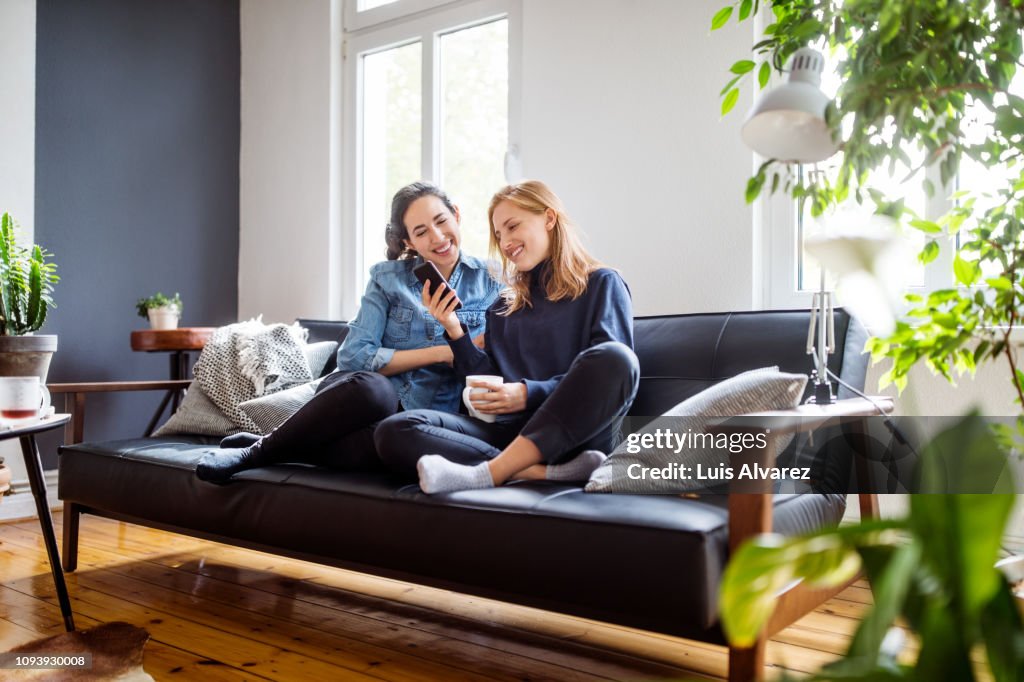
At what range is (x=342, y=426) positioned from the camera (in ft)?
7.07

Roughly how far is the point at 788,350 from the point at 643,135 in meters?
1.13

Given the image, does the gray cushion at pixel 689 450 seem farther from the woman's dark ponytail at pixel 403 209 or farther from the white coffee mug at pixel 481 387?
the woman's dark ponytail at pixel 403 209

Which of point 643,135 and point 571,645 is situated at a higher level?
point 643,135

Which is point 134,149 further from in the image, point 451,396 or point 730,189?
point 730,189

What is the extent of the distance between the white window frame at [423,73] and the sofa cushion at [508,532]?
1773mm

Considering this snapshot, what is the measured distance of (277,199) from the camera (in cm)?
416

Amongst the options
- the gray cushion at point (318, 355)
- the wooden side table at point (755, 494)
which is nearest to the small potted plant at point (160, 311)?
the gray cushion at point (318, 355)

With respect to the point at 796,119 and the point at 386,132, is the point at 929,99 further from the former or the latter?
the point at 386,132

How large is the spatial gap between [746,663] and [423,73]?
301cm

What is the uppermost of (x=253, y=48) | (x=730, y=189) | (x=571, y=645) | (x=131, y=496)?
(x=253, y=48)

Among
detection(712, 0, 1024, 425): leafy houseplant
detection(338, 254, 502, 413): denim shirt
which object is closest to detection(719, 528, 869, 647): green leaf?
detection(712, 0, 1024, 425): leafy houseplant

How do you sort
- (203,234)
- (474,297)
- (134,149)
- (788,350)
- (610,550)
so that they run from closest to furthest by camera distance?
(610,550), (788,350), (474,297), (134,149), (203,234)

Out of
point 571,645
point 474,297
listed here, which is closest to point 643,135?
point 474,297

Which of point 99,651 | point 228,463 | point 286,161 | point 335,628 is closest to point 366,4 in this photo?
point 286,161
